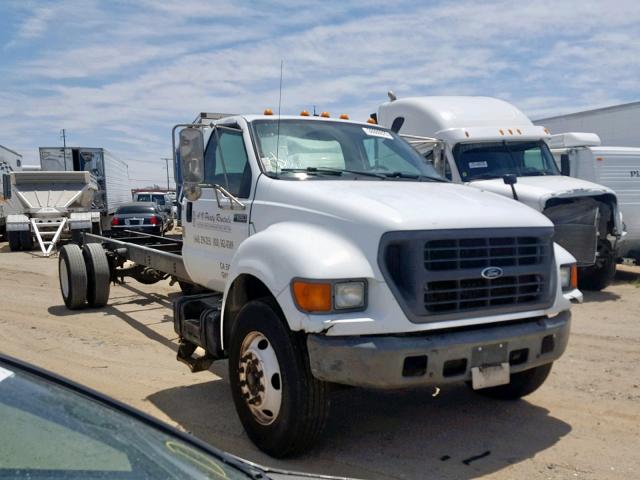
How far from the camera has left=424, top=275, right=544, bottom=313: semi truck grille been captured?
3762 mm

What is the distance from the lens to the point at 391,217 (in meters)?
3.79

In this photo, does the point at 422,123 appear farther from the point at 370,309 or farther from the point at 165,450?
the point at 165,450

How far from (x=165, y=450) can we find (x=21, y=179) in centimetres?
2205

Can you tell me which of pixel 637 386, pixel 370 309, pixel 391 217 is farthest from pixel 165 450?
pixel 637 386

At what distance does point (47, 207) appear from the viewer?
21.1 meters

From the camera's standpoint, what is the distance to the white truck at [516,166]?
30.7 feet

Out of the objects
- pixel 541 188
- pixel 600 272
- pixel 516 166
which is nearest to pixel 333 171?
pixel 541 188

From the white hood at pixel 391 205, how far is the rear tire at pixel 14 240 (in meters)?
17.7

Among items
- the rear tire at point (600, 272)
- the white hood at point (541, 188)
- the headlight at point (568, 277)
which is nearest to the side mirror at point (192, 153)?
the headlight at point (568, 277)

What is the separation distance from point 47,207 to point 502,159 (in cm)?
1624

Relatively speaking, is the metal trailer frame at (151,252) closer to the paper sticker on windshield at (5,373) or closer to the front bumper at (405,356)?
the front bumper at (405,356)

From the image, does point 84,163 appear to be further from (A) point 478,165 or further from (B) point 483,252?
(B) point 483,252

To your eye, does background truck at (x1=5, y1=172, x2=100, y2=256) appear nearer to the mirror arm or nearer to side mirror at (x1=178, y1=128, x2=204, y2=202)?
the mirror arm

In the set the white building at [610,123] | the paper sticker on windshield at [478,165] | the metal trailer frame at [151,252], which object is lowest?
the metal trailer frame at [151,252]
